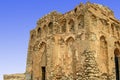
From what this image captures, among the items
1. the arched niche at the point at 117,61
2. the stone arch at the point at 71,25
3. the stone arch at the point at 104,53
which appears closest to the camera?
the stone arch at the point at 104,53

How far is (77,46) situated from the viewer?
50.6 ft

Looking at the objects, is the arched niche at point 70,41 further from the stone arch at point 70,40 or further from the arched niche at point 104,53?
the arched niche at point 104,53

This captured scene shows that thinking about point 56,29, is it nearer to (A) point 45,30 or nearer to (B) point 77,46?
(A) point 45,30

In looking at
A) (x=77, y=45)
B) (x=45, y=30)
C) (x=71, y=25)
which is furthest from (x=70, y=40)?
(x=45, y=30)

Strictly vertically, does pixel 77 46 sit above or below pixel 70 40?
below

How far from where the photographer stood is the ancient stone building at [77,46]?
14.8 metres

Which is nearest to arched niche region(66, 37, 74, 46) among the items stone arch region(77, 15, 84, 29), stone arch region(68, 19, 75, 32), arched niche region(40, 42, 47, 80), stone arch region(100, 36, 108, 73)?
stone arch region(68, 19, 75, 32)

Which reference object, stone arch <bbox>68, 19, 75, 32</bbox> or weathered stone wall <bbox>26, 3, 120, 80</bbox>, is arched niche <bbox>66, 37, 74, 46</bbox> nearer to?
weathered stone wall <bbox>26, 3, 120, 80</bbox>

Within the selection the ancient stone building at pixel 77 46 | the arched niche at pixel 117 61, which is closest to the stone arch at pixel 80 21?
the ancient stone building at pixel 77 46

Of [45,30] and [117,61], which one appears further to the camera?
[45,30]

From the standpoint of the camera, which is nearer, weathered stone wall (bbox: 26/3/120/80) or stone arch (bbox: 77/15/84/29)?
weathered stone wall (bbox: 26/3/120/80)

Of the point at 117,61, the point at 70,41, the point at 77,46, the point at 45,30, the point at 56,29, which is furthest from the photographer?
the point at 45,30

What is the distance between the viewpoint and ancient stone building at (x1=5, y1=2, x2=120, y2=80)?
1477 centimetres

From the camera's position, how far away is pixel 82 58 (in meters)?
14.8
